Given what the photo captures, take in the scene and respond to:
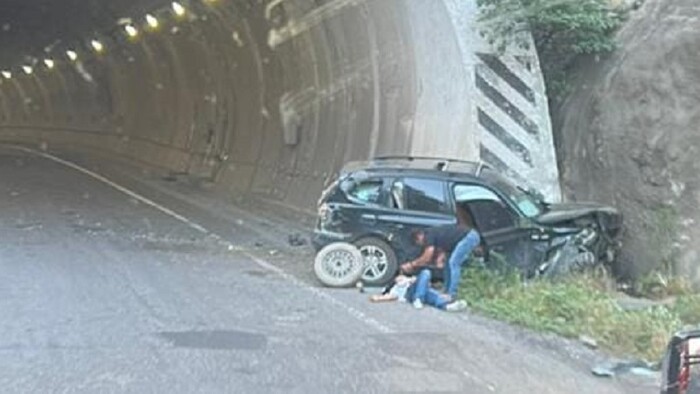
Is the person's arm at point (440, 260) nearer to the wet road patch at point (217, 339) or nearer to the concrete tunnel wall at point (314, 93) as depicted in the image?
the concrete tunnel wall at point (314, 93)

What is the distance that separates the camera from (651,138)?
558 inches

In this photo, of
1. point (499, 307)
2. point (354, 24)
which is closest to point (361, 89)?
point (354, 24)

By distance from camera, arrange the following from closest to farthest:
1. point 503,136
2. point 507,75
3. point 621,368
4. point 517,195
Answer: point 621,368
point 517,195
point 503,136
point 507,75

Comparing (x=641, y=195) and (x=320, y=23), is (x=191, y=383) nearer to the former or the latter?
(x=641, y=195)

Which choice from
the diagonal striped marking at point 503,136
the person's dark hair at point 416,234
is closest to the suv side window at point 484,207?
the person's dark hair at point 416,234

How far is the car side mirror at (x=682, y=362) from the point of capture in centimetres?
423

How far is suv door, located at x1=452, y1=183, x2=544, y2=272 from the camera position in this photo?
43.0ft

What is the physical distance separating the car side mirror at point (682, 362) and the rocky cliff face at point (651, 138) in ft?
30.5

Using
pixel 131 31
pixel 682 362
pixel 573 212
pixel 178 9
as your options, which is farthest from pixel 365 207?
pixel 131 31

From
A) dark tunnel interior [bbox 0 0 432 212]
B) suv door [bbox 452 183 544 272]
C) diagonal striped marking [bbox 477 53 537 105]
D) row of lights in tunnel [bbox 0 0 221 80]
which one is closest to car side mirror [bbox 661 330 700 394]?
suv door [bbox 452 183 544 272]

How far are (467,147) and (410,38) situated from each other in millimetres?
2270

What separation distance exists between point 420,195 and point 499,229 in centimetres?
105

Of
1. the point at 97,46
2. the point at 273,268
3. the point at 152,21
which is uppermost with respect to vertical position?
the point at 152,21

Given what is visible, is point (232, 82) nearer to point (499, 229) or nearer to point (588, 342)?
point (499, 229)
